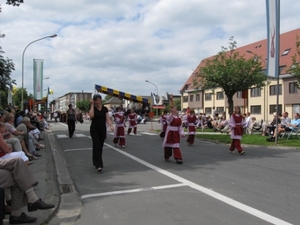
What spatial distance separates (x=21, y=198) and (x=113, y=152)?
334 inches

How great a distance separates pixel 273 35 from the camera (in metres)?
16.8

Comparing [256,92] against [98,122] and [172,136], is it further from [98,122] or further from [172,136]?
[98,122]

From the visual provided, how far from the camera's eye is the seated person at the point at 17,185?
16.5ft

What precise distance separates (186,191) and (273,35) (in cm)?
1216

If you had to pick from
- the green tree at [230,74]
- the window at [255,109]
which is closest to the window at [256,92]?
the window at [255,109]

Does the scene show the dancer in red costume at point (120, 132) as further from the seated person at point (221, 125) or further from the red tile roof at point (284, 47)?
the red tile roof at point (284, 47)

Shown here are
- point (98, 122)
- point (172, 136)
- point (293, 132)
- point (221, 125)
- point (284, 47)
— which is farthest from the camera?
point (284, 47)

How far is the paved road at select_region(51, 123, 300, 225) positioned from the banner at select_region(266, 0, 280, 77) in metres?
6.43

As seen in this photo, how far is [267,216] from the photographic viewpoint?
5.33 metres

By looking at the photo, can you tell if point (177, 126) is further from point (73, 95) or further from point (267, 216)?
point (73, 95)

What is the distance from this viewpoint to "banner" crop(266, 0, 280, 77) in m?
16.6

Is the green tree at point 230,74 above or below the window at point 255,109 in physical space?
above

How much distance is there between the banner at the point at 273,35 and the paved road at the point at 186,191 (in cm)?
643

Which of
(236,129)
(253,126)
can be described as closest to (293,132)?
(253,126)
